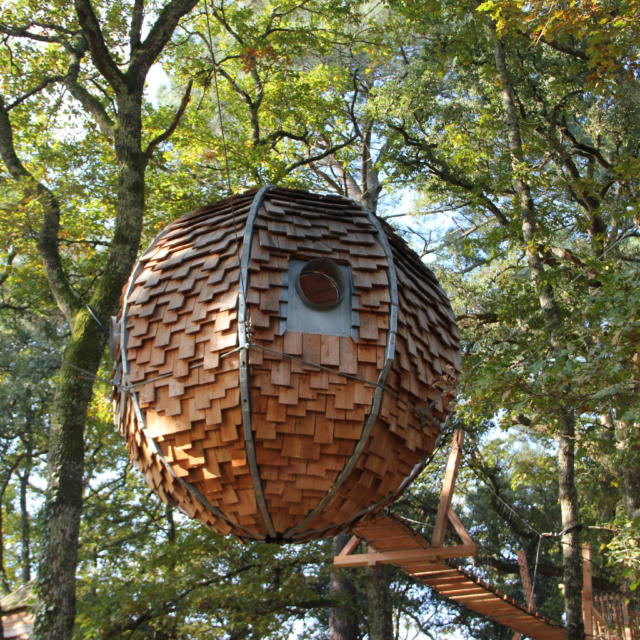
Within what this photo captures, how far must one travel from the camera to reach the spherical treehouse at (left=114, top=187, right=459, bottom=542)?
2.69 m

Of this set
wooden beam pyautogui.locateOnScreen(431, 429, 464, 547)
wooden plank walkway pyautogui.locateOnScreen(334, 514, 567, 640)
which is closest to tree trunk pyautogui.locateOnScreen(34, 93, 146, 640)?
wooden plank walkway pyautogui.locateOnScreen(334, 514, 567, 640)

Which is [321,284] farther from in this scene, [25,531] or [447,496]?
[25,531]

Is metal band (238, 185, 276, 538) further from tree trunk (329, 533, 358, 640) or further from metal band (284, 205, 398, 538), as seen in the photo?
tree trunk (329, 533, 358, 640)

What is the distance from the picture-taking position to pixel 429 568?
744cm

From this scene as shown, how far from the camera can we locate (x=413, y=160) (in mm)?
11953

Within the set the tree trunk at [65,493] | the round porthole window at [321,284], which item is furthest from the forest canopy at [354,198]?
the round porthole window at [321,284]

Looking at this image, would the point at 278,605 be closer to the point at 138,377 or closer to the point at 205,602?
the point at 205,602

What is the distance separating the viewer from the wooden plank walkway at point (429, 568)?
6.95 m

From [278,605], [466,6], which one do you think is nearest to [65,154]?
[466,6]

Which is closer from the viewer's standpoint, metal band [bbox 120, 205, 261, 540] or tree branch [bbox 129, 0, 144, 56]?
metal band [bbox 120, 205, 261, 540]

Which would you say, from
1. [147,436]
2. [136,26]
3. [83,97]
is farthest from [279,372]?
[83,97]

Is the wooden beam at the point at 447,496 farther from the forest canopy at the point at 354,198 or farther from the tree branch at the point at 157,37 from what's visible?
the tree branch at the point at 157,37

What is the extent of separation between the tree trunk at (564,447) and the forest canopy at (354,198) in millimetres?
26

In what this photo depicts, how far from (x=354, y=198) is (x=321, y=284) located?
958cm
